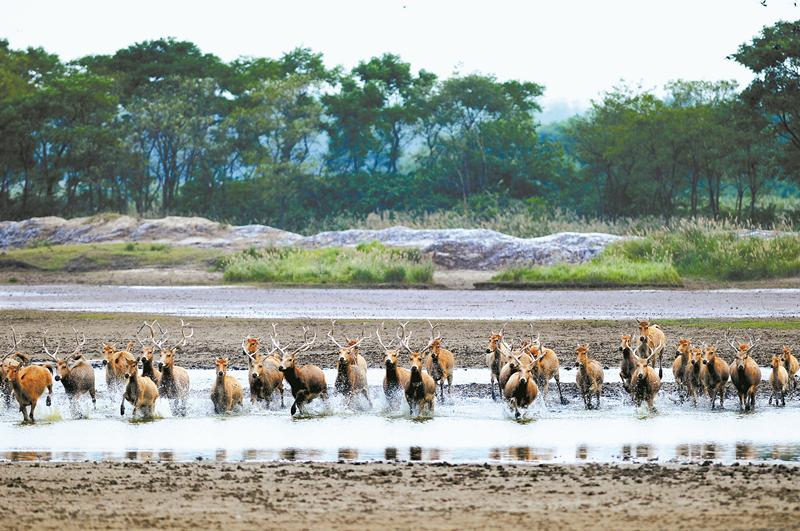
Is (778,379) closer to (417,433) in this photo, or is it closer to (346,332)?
(417,433)

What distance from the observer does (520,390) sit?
18797mm

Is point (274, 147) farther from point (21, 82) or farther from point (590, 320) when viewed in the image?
point (590, 320)

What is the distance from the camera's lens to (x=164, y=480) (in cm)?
1395

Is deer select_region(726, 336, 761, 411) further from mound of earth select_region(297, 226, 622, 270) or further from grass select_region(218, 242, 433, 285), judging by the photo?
mound of earth select_region(297, 226, 622, 270)

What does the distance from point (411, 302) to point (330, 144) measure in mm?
51713

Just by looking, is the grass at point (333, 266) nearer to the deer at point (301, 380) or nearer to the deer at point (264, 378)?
the deer at point (264, 378)

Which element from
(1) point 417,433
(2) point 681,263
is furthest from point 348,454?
(2) point 681,263

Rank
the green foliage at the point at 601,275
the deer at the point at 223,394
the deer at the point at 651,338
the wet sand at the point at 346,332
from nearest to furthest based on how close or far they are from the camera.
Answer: the deer at the point at 223,394 < the deer at the point at 651,338 < the wet sand at the point at 346,332 < the green foliage at the point at 601,275

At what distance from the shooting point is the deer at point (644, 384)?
63.5 ft

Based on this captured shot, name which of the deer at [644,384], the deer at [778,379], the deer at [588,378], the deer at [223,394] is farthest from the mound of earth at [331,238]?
the deer at [223,394]

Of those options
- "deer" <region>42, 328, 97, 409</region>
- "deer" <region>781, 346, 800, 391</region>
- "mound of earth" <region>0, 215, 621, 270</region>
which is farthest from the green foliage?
"deer" <region>42, 328, 97, 409</region>

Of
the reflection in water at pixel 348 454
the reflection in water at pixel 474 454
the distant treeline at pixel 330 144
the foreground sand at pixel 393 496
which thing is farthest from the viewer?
the distant treeline at pixel 330 144

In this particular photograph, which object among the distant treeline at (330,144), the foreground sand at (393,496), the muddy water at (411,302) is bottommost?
the foreground sand at (393,496)

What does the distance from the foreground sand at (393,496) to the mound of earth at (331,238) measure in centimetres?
3728
